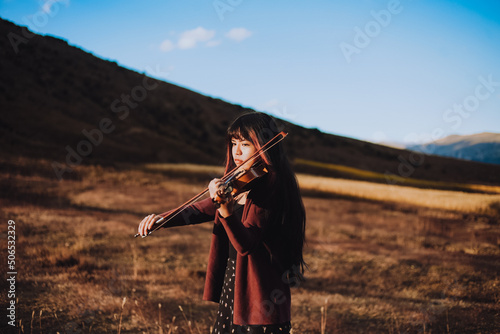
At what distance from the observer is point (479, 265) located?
778 cm

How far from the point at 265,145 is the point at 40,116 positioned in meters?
33.3

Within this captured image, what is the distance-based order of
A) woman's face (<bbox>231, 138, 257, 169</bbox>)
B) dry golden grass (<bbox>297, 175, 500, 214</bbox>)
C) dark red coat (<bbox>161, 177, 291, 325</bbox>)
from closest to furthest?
dark red coat (<bbox>161, 177, 291, 325</bbox>) < woman's face (<bbox>231, 138, 257, 169</bbox>) < dry golden grass (<bbox>297, 175, 500, 214</bbox>)

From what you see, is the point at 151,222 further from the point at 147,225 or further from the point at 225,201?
the point at 225,201

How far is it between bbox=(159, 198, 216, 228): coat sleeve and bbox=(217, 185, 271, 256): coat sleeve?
0.48 m

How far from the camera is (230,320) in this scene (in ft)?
8.86

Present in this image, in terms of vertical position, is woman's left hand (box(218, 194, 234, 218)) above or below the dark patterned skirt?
above

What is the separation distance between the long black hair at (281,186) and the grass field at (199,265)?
5.18 feet

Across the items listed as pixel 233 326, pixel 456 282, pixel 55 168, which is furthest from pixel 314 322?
pixel 55 168

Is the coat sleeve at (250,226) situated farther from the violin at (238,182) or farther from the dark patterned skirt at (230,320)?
the dark patterned skirt at (230,320)

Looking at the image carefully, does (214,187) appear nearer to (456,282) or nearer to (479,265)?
(456,282)

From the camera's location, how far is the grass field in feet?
16.1

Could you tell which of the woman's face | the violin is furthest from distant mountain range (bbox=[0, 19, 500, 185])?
the violin

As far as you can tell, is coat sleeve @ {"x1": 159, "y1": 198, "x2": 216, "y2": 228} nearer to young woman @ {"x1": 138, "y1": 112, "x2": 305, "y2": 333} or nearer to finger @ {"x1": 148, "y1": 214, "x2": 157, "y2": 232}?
young woman @ {"x1": 138, "y1": 112, "x2": 305, "y2": 333}

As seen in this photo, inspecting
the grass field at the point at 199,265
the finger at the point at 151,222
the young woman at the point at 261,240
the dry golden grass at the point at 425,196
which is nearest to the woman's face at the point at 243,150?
the young woman at the point at 261,240
